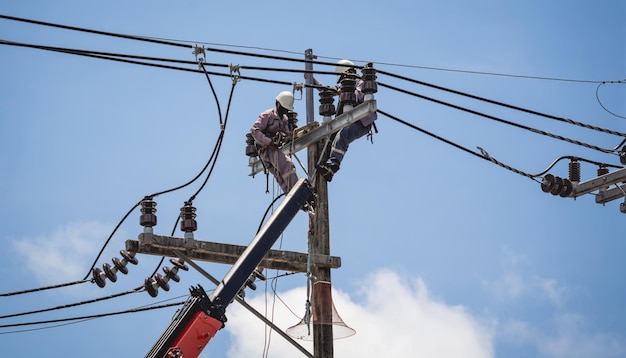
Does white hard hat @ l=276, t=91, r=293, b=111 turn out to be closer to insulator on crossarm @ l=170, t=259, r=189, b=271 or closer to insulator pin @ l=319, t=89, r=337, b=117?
insulator pin @ l=319, t=89, r=337, b=117

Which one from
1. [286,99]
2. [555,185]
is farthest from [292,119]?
[555,185]

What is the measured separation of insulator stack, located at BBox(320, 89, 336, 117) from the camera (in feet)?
69.6

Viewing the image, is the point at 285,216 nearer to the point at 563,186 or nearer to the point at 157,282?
the point at 157,282

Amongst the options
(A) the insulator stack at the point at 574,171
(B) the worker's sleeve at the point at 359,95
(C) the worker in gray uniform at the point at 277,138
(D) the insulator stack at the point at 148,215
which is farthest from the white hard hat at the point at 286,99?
(A) the insulator stack at the point at 574,171

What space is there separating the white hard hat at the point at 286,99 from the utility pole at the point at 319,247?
0.26 metres

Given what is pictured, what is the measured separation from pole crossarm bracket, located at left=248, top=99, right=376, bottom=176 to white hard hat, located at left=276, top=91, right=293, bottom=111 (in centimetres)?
Result: 58

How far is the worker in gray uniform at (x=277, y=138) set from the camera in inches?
860

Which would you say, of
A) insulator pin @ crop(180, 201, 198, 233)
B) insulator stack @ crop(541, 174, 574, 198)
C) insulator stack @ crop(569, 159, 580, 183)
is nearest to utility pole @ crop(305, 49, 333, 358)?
insulator pin @ crop(180, 201, 198, 233)

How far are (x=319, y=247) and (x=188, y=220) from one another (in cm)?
185

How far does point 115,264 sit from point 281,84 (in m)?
3.51

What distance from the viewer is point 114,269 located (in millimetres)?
21469

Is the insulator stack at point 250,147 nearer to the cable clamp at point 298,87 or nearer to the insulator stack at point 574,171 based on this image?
the cable clamp at point 298,87

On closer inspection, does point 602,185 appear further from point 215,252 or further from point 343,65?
point 215,252

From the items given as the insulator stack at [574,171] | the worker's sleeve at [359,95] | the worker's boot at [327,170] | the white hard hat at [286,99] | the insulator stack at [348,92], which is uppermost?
the insulator stack at [574,171]
